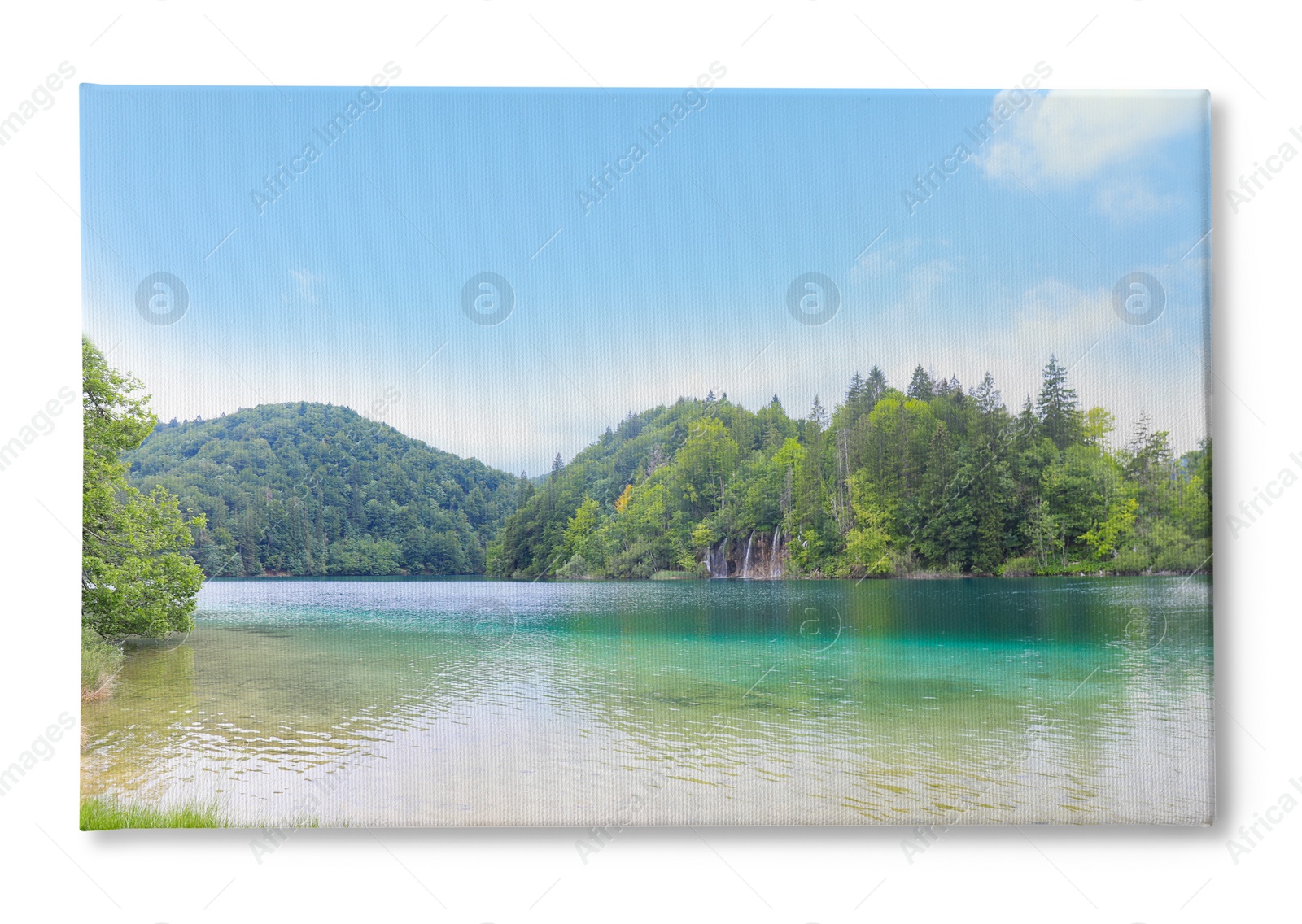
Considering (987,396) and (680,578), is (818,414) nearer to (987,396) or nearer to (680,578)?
(987,396)

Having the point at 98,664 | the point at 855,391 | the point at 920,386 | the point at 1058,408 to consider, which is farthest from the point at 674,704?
the point at 98,664

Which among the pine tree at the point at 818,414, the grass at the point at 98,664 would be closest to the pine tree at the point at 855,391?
the pine tree at the point at 818,414

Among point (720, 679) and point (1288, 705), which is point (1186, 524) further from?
point (720, 679)

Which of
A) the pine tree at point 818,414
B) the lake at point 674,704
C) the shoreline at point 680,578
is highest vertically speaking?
the pine tree at point 818,414

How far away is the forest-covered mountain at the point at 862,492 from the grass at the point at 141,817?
173 cm

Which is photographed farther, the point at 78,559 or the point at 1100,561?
the point at 1100,561

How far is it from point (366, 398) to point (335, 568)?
0.96 metres

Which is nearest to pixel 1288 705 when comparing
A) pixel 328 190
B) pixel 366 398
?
pixel 366 398

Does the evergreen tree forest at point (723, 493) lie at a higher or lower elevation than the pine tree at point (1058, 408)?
lower

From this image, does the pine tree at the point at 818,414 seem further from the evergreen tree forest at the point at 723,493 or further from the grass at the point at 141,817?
the grass at the point at 141,817

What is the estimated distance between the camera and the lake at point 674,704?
3.29 meters

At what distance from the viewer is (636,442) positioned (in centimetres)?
366

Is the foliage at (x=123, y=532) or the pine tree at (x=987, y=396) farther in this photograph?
the pine tree at (x=987, y=396)

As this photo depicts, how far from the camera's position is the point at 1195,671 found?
133 inches
